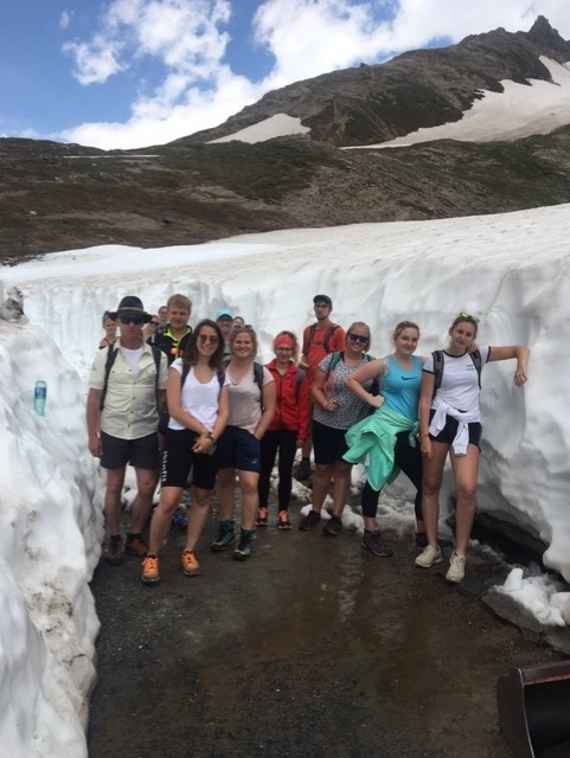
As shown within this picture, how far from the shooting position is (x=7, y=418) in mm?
4637

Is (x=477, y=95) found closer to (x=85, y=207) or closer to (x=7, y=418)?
(x=85, y=207)

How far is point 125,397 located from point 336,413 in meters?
1.79

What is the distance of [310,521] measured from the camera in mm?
6254

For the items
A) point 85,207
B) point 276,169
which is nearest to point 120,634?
point 85,207

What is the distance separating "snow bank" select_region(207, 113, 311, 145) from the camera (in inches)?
2559

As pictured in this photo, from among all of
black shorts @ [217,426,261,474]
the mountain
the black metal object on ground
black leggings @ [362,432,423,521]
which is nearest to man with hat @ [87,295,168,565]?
black shorts @ [217,426,261,474]

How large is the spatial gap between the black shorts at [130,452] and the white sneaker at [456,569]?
2374mm

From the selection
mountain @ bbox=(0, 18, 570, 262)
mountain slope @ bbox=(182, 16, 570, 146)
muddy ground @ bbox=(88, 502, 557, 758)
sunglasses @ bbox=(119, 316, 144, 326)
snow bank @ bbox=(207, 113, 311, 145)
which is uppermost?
mountain slope @ bbox=(182, 16, 570, 146)

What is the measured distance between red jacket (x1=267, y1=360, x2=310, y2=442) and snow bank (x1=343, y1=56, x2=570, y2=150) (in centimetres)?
4861

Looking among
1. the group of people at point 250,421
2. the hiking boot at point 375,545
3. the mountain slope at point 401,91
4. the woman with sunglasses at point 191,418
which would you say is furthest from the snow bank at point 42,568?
the mountain slope at point 401,91

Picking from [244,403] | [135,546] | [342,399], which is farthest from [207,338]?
[135,546]

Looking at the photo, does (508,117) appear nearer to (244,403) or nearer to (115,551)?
(244,403)

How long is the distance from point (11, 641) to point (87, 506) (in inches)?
94.5

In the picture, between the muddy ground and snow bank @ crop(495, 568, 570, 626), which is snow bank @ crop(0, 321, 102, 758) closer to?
the muddy ground
